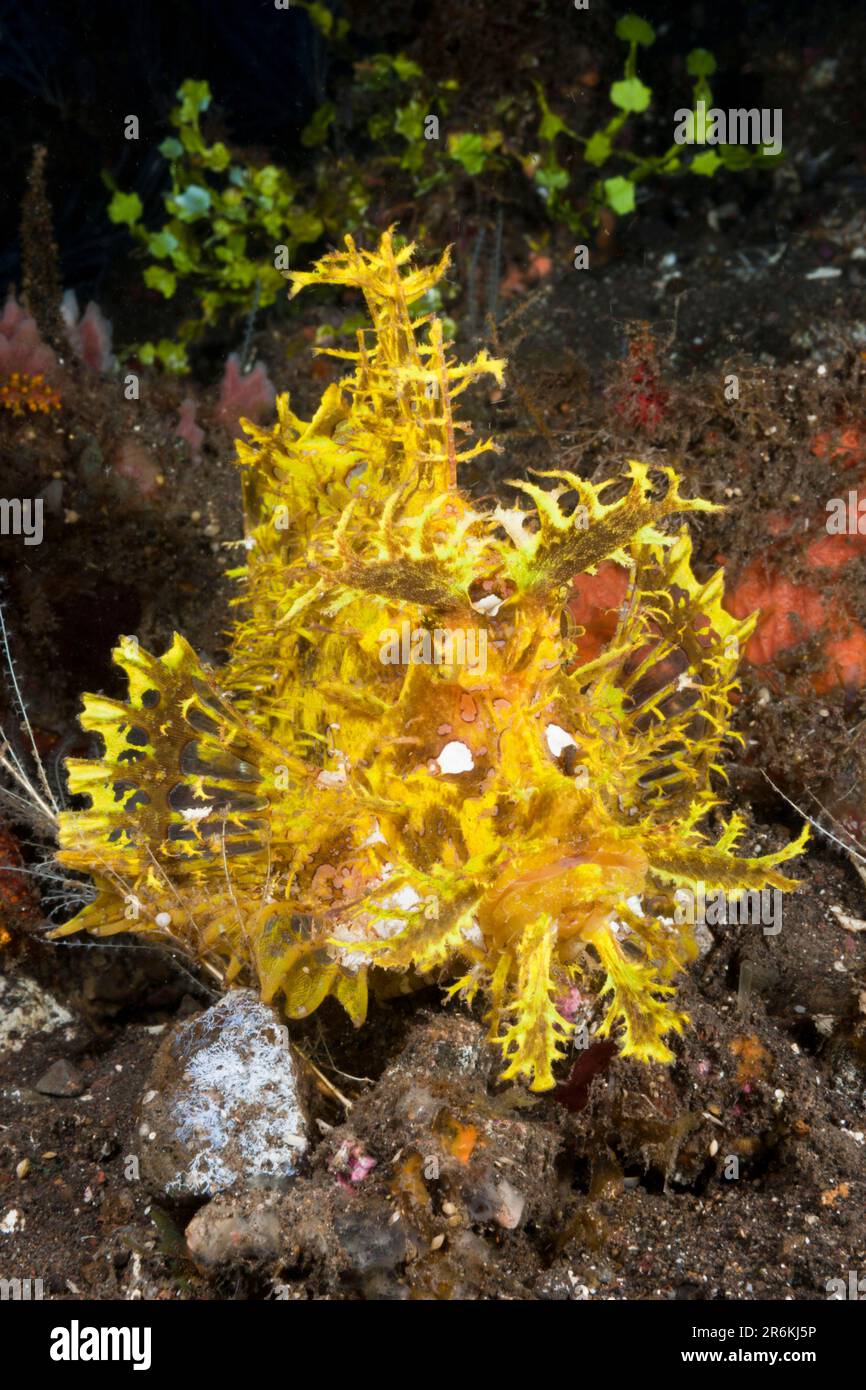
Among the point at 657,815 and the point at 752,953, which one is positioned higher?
the point at 657,815

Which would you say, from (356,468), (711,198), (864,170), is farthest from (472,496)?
(864,170)

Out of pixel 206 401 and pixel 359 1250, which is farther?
pixel 206 401

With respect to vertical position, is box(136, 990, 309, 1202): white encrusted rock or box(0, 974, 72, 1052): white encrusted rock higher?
box(136, 990, 309, 1202): white encrusted rock

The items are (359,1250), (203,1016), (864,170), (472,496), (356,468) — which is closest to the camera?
(359,1250)

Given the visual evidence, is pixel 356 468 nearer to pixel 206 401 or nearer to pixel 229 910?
pixel 229 910

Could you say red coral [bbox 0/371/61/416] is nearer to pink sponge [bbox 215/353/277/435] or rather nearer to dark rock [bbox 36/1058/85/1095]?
pink sponge [bbox 215/353/277/435]

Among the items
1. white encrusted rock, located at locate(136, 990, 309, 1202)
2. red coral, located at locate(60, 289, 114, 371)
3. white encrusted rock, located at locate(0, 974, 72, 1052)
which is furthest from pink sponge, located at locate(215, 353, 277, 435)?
white encrusted rock, located at locate(136, 990, 309, 1202)

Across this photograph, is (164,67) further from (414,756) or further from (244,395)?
(414,756)
